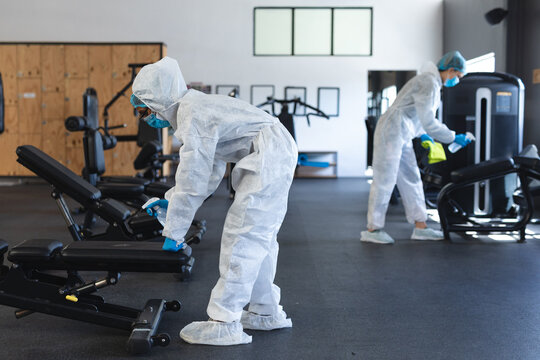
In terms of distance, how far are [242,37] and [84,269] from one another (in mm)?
7976

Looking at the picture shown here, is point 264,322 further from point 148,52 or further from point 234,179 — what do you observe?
point 148,52

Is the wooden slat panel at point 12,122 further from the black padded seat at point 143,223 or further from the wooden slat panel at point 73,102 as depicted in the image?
the black padded seat at point 143,223

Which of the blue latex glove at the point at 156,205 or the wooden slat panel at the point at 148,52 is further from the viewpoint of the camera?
the wooden slat panel at the point at 148,52

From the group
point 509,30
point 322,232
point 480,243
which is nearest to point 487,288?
point 480,243

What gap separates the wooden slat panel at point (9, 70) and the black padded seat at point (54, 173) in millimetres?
6731

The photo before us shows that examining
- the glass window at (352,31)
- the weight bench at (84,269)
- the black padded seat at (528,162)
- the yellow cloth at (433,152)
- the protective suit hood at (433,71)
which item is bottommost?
the weight bench at (84,269)

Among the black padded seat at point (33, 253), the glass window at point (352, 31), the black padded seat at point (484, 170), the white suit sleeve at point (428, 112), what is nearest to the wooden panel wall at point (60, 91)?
the glass window at point (352, 31)

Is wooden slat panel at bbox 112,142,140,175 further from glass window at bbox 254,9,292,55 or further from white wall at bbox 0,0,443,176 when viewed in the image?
glass window at bbox 254,9,292,55

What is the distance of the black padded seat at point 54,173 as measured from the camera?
2.92m

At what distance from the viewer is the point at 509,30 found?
6.55m

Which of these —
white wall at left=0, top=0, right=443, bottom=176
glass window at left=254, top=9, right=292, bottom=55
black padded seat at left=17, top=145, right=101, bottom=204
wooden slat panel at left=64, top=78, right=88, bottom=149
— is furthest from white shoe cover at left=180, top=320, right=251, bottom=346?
glass window at left=254, top=9, right=292, bottom=55

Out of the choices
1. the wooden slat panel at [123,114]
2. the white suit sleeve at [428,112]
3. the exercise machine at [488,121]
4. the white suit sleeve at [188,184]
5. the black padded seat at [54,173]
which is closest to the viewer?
the white suit sleeve at [188,184]

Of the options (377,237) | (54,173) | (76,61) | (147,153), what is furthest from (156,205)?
(76,61)

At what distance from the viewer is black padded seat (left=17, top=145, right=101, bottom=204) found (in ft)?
9.57
